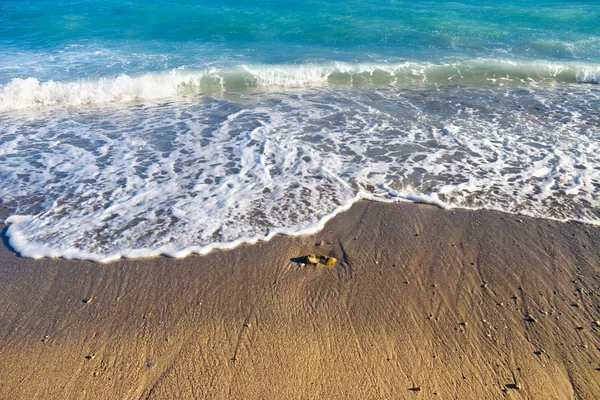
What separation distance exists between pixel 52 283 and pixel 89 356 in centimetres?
110

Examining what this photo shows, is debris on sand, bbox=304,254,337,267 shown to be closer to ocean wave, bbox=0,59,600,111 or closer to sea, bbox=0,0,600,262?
sea, bbox=0,0,600,262

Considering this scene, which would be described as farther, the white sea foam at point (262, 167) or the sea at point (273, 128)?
the sea at point (273, 128)

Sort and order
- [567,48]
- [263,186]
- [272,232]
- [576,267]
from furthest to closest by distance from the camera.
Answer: [567,48] < [263,186] < [272,232] < [576,267]

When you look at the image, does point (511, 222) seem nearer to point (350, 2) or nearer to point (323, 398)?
point (323, 398)

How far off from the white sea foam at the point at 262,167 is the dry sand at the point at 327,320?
0.44m

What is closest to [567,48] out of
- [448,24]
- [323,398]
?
[448,24]

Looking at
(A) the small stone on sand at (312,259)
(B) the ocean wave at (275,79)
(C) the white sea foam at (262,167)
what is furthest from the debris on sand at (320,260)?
(B) the ocean wave at (275,79)

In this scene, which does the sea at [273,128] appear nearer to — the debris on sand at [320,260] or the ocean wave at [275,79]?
the ocean wave at [275,79]

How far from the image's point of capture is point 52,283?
12.8 feet

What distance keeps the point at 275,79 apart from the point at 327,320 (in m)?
8.77

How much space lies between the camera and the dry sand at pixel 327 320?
2904mm

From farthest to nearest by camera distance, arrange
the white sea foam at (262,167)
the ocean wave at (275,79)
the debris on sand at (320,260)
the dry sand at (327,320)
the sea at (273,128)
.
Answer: the ocean wave at (275,79)
the sea at (273,128)
the white sea foam at (262,167)
the debris on sand at (320,260)
the dry sand at (327,320)

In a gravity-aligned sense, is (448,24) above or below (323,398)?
above

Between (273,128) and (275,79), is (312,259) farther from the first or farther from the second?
(275,79)
